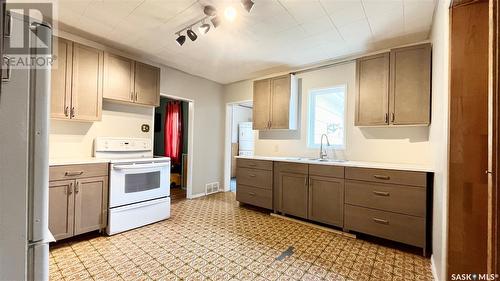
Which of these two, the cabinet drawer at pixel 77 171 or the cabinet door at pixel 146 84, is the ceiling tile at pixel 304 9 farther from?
the cabinet drawer at pixel 77 171

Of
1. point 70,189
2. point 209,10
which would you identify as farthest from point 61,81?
point 209,10

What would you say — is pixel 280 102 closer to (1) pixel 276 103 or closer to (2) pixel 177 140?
(1) pixel 276 103

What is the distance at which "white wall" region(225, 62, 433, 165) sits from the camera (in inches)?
114

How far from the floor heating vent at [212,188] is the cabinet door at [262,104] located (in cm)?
164

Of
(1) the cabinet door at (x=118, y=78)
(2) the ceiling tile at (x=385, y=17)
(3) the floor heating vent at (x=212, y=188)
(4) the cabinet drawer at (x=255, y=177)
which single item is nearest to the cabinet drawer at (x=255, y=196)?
(4) the cabinet drawer at (x=255, y=177)

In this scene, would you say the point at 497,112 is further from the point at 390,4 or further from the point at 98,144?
the point at 98,144

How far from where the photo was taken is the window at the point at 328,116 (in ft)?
11.9

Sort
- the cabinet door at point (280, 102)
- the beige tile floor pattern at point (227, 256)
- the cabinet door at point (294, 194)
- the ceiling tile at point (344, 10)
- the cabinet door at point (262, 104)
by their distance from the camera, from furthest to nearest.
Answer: the cabinet door at point (262, 104) < the cabinet door at point (280, 102) < the cabinet door at point (294, 194) < the ceiling tile at point (344, 10) < the beige tile floor pattern at point (227, 256)

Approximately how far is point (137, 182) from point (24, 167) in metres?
2.53

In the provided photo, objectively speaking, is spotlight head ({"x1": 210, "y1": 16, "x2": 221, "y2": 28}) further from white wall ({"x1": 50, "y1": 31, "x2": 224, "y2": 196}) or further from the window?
the window

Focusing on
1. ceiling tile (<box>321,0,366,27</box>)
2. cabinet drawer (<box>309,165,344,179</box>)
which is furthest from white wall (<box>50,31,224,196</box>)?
ceiling tile (<box>321,0,366,27</box>)

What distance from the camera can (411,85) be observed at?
8.73 ft

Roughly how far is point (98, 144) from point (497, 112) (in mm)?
3707

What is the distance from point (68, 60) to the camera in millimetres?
2672
